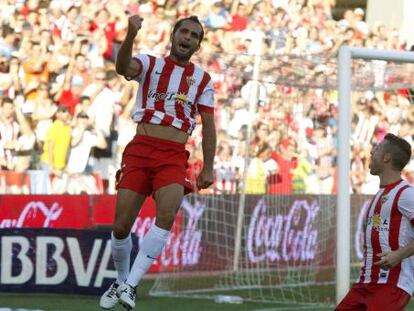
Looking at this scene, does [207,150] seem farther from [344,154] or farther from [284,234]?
[284,234]

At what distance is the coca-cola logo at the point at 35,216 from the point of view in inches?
551

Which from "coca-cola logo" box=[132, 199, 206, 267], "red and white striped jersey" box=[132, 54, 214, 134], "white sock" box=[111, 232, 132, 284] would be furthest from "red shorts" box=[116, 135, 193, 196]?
"coca-cola logo" box=[132, 199, 206, 267]

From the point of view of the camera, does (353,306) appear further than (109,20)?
No

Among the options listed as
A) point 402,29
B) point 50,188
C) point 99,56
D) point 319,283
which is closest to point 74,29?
point 99,56

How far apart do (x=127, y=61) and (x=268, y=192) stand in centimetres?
679

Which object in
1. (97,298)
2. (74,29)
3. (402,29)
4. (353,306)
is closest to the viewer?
(353,306)

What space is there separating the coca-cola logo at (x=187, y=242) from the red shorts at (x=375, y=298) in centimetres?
721

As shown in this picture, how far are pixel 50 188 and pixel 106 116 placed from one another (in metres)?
1.36

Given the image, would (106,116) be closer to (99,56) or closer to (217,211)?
(99,56)

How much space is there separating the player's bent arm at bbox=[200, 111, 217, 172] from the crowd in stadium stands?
195 inches

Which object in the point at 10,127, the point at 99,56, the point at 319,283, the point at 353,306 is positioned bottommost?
the point at 319,283

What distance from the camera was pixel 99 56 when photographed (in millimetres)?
16016

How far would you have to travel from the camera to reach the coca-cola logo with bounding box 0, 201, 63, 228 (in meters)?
14.0

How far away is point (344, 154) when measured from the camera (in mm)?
11891
